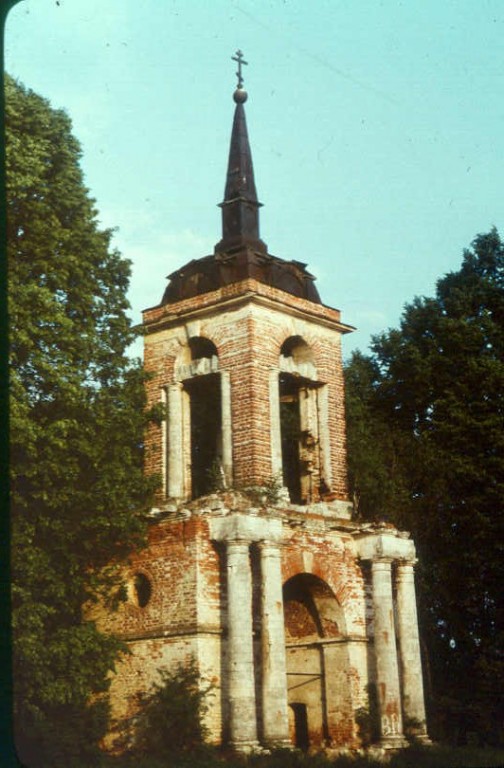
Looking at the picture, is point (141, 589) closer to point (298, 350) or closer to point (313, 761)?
point (313, 761)

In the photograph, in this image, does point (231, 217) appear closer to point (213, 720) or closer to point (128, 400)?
point (128, 400)

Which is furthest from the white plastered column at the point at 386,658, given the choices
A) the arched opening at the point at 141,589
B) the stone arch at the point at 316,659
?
the arched opening at the point at 141,589

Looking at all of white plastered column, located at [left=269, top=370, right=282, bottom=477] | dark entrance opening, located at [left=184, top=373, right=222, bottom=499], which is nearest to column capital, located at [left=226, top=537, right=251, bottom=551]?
white plastered column, located at [left=269, top=370, right=282, bottom=477]

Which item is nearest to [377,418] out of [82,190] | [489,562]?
[489,562]

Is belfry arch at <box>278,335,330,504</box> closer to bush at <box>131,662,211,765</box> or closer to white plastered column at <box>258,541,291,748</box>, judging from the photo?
white plastered column at <box>258,541,291,748</box>

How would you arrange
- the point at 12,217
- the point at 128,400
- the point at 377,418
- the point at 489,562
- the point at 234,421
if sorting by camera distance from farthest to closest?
the point at 377,418, the point at 489,562, the point at 234,421, the point at 128,400, the point at 12,217

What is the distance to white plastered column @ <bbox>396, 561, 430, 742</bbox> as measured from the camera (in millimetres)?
18672

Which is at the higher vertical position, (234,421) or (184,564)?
(234,421)

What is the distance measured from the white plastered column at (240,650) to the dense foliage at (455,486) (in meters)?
5.47

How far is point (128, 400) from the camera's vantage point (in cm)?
1683

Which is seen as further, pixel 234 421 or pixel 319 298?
pixel 319 298

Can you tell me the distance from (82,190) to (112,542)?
5508mm

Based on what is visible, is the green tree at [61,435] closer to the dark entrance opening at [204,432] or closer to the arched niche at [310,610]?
the arched niche at [310,610]

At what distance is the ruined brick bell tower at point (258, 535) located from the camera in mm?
16578
